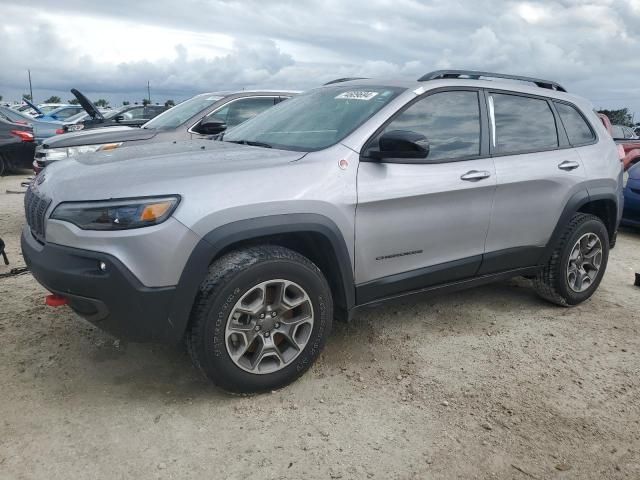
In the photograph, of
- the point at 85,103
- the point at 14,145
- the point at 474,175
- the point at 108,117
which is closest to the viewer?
the point at 474,175

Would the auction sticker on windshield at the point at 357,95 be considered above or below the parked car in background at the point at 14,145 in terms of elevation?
above

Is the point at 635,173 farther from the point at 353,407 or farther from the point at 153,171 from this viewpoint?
the point at 153,171

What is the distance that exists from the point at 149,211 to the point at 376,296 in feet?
4.81

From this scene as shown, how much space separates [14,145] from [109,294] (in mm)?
10245

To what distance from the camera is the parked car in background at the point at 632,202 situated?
24.8 feet

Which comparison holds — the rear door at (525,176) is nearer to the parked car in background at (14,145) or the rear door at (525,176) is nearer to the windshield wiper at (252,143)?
the windshield wiper at (252,143)

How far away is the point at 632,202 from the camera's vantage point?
7613 millimetres

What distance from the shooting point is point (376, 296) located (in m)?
3.42

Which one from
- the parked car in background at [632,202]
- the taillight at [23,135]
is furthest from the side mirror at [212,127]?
the taillight at [23,135]

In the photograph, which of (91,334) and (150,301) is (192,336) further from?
(91,334)

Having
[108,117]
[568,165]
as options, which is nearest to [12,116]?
[108,117]

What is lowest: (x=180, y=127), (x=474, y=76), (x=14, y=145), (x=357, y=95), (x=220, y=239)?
(x=14, y=145)

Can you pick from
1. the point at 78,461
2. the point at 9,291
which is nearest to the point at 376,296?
the point at 78,461

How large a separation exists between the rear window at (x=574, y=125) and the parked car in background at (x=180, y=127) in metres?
3.41
